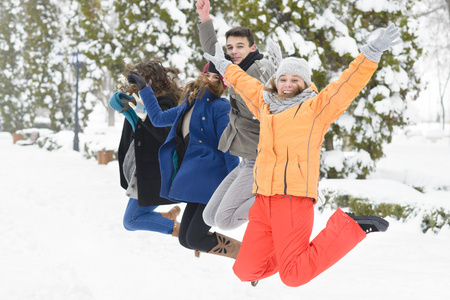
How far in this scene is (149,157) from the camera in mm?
4820

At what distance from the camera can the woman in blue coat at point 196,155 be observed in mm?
4160

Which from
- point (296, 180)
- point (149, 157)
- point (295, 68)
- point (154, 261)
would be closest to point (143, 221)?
point (149, 157)

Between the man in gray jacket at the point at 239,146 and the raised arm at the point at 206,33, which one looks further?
the raised arm at the point at 206,33

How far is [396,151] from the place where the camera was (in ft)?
64.9

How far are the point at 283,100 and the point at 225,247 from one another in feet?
5.23

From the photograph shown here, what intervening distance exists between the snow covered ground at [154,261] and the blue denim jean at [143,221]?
1.71ft

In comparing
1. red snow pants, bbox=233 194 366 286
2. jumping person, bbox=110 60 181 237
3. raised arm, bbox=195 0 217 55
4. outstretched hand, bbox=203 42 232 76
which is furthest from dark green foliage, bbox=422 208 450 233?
outstretched hand, bbox=203 42 232 76

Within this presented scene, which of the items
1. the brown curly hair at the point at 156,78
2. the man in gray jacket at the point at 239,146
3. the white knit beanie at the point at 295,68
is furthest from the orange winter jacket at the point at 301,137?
the brown curly hair at the point at 156,78

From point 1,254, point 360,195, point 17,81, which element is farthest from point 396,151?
point 17,81

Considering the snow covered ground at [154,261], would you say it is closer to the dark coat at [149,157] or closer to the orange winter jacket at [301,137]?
the dark coat at [149,157]

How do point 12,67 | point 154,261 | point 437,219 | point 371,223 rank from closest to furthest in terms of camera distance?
point 371,223 → point 154,261 → point 437,219 → point 12,67

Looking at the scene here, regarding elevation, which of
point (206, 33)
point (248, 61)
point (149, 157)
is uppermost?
point (206, 33)

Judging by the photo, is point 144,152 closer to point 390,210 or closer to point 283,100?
point 283,100

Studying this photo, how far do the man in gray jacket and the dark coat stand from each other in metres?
0.91
